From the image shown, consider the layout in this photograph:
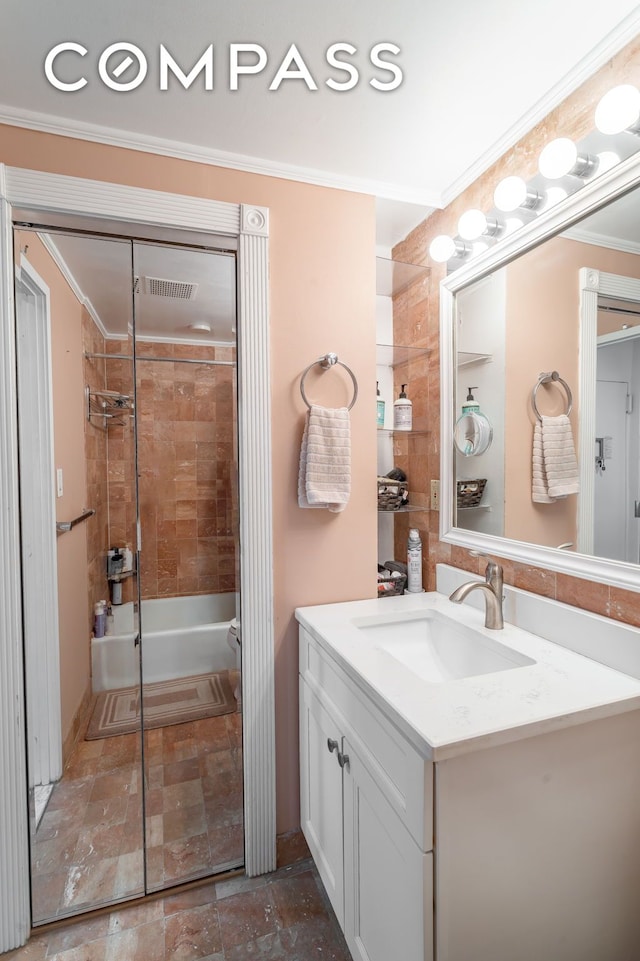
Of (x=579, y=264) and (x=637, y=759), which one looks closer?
(x=637, y=759)

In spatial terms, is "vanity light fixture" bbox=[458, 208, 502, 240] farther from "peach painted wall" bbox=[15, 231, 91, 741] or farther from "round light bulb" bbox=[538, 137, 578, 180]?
"peach painted wall" bbox=[15, 231, 91, 741]

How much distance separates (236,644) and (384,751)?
0.71 m

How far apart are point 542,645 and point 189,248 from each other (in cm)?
159

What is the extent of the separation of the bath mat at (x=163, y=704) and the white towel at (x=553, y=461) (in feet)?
3.84

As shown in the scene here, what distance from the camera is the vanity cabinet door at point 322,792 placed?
1.29 metres

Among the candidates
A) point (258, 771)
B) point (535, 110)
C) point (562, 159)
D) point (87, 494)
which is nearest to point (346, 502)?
point (87, 494)

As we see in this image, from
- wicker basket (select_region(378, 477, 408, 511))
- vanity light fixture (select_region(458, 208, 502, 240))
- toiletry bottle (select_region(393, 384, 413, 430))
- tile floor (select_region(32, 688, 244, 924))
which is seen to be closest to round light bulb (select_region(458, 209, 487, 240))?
vanity light fixture (select_region(458, 208, 502, 240))

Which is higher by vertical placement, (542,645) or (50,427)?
(50,427)

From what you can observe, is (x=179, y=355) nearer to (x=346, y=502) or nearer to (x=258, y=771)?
(x=346, y=502)

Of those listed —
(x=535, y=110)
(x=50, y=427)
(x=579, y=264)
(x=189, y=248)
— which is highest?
(x=535, y=110)

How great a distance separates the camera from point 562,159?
122cm

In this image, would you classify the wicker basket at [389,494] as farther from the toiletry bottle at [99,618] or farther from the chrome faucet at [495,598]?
the toiletry bottle at [99,618]

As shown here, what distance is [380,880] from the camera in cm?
104

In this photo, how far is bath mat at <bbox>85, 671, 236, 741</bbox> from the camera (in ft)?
4.94
